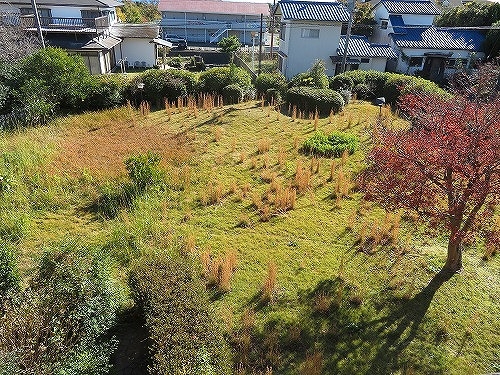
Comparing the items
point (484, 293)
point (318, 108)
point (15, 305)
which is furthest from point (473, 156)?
point (318, 108)

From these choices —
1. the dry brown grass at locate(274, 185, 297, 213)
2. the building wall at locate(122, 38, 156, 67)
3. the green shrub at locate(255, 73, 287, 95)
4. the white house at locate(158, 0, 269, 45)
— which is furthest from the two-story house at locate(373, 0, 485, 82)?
the dry brown grass at locate(274, 185, 297, 213)

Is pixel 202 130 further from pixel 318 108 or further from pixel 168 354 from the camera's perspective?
pixel 168 354

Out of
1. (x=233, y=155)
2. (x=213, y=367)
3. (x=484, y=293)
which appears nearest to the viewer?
(x=213, y=367)

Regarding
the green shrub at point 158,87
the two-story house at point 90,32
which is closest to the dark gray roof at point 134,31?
the two-story house at point 90,32

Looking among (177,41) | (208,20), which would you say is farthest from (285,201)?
(208,20)

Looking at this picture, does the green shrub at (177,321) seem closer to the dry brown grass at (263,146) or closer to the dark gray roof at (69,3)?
the dry brown grass at (263,146)

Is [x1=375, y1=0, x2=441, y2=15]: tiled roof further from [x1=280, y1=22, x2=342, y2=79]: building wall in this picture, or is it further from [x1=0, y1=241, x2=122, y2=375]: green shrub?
[x1=0, y1=241, x2=122, y2=375]: green shrub
